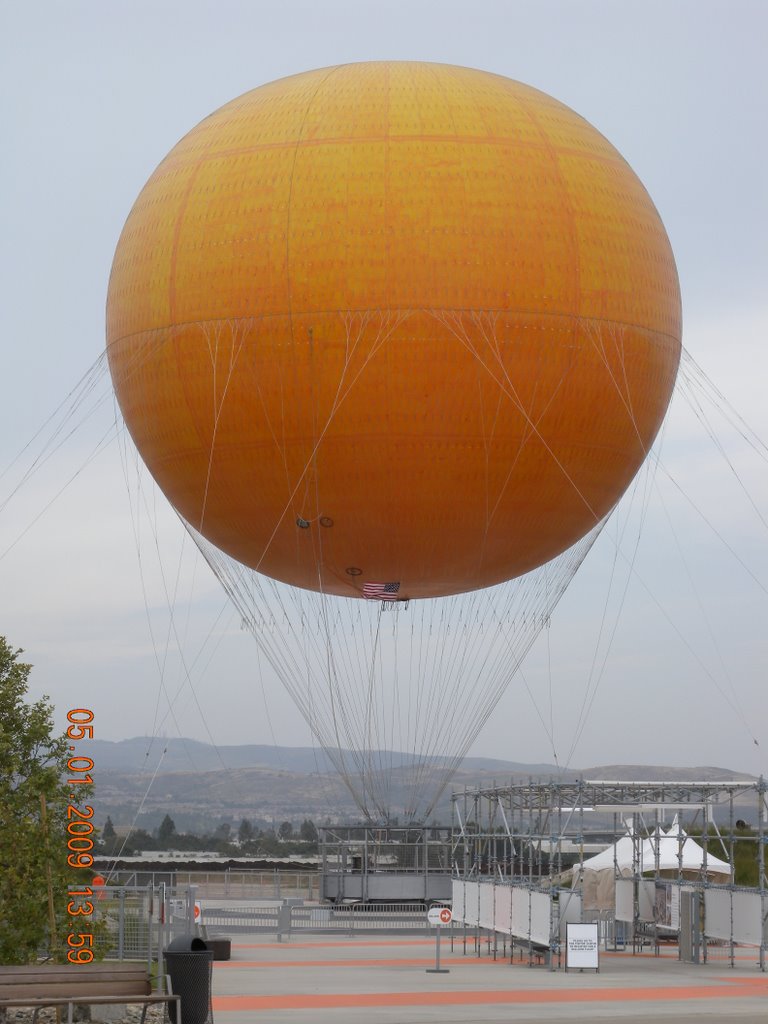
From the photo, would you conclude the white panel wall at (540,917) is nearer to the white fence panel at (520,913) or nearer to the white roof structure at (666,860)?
the white fence panel at (520,913)

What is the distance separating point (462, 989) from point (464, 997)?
112 centimetres

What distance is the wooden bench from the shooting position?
13.5 metres

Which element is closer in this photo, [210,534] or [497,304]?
[497,304]

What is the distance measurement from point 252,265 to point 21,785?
26.9 feet

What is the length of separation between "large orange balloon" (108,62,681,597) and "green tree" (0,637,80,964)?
21.7ft

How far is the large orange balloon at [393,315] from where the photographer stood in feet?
69.1

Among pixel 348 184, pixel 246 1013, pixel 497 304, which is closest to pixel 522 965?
pixel 246 1013

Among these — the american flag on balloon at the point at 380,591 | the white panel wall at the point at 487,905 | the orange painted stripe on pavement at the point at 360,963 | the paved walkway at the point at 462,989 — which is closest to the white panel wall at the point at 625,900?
the paved walkway at the point at 462,989

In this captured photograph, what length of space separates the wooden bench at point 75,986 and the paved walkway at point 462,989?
3.49 meters

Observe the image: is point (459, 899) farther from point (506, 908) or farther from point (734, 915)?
point (734, 915)

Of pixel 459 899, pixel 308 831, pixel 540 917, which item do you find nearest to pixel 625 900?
pixel 459 899

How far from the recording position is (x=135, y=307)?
22922mm

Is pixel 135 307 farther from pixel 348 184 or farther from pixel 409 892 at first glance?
pixel 409 892

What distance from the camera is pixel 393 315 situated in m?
21.0
